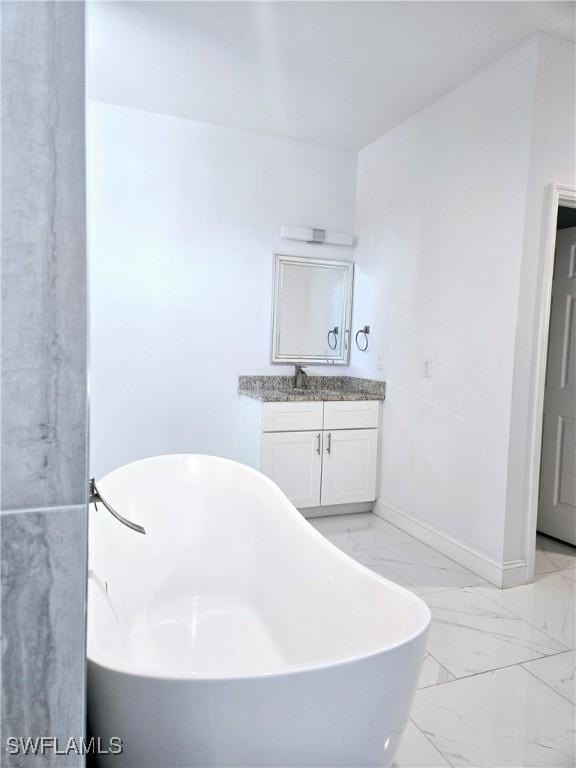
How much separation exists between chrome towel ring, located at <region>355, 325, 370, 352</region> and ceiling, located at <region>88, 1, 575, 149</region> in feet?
4.60

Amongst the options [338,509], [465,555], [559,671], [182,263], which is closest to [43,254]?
[559,671]

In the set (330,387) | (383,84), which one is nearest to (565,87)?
(383,84)

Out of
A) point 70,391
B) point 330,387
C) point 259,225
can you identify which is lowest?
point 330,387

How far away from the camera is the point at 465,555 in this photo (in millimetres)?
2801

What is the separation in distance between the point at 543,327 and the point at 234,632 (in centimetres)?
200

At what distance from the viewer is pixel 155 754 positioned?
0.91m

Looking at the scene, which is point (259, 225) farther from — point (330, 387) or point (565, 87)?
point (565, 87)

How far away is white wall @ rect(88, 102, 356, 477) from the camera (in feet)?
11.1

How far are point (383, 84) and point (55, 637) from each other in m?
3.17

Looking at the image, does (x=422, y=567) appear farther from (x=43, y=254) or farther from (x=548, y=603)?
(x=43, y=254)

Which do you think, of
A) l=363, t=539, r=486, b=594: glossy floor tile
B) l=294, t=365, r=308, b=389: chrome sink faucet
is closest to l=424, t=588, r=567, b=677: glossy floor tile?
l=363, t=539, r=486, b=594: glossy floor tile

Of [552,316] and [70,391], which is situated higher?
[552,316]

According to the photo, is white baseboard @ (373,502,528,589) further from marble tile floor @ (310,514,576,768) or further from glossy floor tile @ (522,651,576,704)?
glossy floor tile @ (522,651,576,704)

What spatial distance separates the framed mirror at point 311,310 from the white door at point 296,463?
0.75 m
